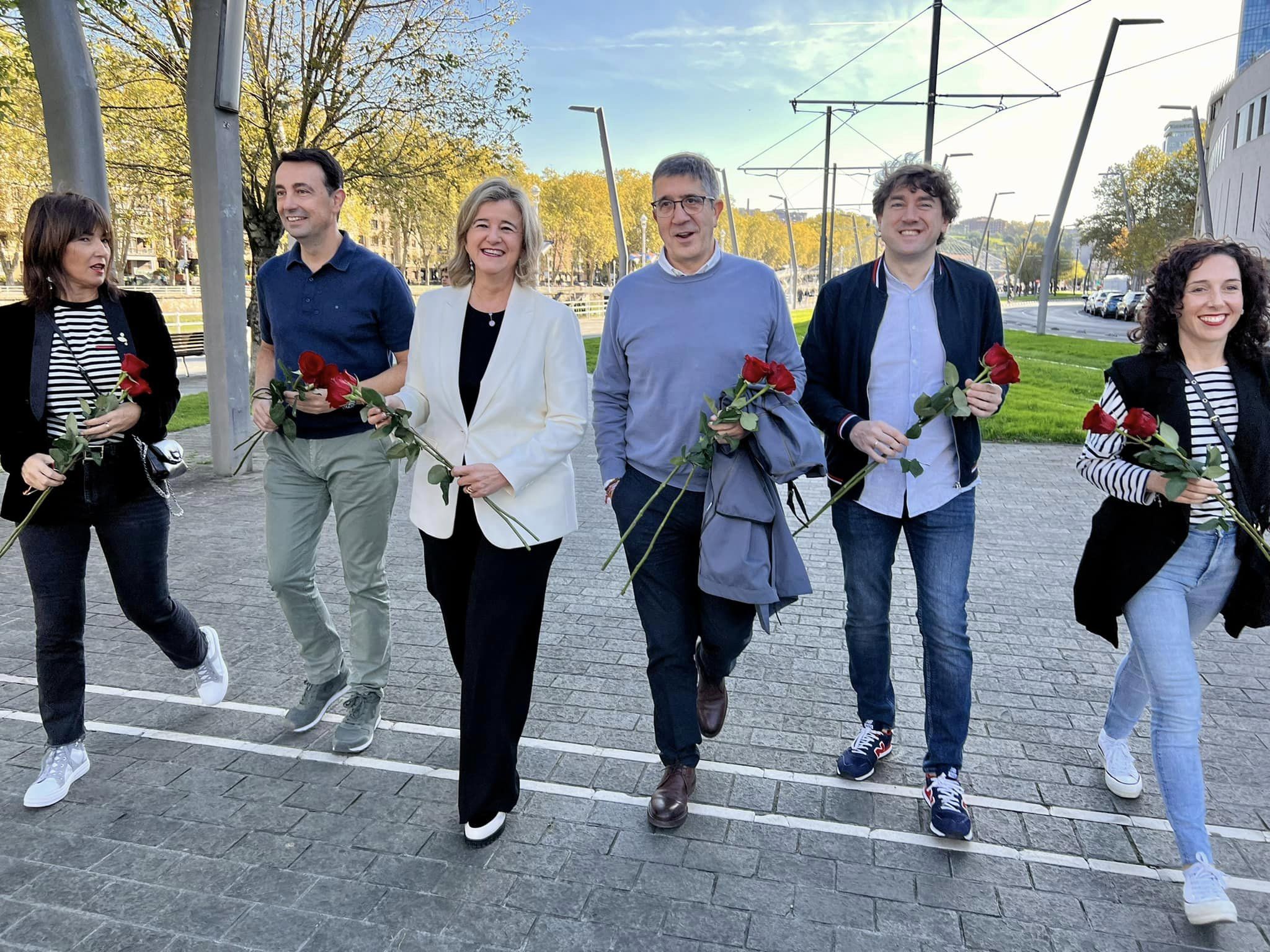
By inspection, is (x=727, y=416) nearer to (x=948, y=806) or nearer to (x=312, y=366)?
(x=312, y=366)

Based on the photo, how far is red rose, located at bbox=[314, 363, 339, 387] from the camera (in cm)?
316

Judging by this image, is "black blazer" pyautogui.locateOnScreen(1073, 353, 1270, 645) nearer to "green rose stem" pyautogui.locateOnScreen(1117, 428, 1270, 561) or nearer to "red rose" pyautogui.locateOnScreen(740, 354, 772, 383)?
"green rose stem" pyautogui.locateOnScreen(1117, 428, 1270, 561)

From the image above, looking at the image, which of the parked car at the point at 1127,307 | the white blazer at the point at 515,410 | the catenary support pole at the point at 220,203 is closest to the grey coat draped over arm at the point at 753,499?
the white blazer at the point at 515,410

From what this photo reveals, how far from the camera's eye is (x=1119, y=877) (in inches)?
120

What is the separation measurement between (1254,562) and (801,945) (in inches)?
72.8

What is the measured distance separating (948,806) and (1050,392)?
47.4 ft

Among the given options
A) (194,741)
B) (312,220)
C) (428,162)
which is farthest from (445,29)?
(194,741)

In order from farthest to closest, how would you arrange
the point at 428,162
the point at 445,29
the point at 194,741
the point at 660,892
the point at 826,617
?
the point at 428,162
the point at 445,29
the point at 826,617
the point at 194,741
the point at 660,892

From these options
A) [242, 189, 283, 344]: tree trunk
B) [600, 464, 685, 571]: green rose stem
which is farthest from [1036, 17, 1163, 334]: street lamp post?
[600, 464, 685, 571]: green rose stem

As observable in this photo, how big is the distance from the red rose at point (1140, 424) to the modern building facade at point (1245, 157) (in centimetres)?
5201

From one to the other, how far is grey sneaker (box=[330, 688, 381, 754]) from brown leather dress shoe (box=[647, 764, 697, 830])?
123 cm

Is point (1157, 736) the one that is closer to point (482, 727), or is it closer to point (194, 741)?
point (482, 727)

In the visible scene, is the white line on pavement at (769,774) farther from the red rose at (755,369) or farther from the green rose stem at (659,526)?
the red rose at (755,369)

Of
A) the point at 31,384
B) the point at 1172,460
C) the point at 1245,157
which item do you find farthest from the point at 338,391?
the point at 1245,157
